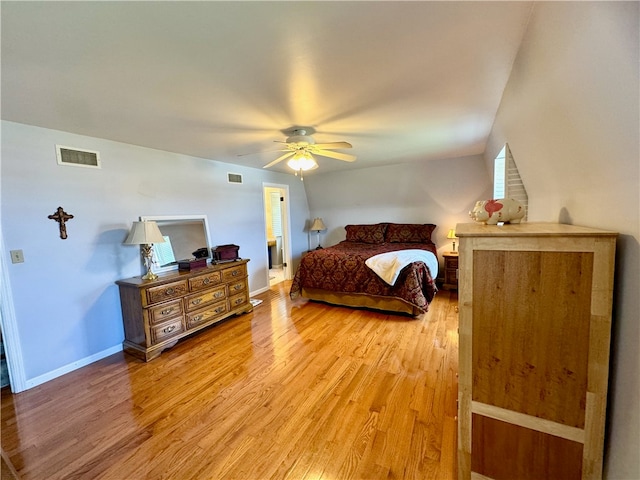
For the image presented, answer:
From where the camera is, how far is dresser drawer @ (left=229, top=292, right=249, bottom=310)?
3495 millimetres

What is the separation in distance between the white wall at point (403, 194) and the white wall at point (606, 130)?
10.7 feet

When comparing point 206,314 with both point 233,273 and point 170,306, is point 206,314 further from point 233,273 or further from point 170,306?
point 233,273

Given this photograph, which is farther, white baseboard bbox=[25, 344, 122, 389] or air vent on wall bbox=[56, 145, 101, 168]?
air vent on wall bbox=[56, 145, 101, 168]

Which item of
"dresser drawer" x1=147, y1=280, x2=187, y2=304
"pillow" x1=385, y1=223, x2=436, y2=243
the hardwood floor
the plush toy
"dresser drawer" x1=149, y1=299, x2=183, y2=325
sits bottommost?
the hardwood floor

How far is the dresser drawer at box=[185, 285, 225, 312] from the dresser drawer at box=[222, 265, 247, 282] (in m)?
0.13

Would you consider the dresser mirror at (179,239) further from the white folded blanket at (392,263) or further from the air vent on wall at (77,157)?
the white folded blanket at (392,263)

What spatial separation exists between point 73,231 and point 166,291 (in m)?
0.99

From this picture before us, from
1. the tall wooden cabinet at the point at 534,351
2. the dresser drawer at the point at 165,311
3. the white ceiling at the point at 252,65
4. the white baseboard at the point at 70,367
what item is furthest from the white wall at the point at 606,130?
the white baseboard at the point at 70,367

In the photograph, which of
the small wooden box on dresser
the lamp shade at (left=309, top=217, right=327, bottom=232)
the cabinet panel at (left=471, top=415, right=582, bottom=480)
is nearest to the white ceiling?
the small wooden box on dresser

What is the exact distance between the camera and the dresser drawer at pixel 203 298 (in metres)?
2.98

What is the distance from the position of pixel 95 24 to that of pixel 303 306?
3.47 m

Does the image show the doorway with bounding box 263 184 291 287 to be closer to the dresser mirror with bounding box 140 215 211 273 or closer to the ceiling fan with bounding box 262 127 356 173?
the dresser mirror with bounding box 140 215 211 273

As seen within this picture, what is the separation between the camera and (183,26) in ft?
3.86

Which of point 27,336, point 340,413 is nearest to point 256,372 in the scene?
point 340,413
